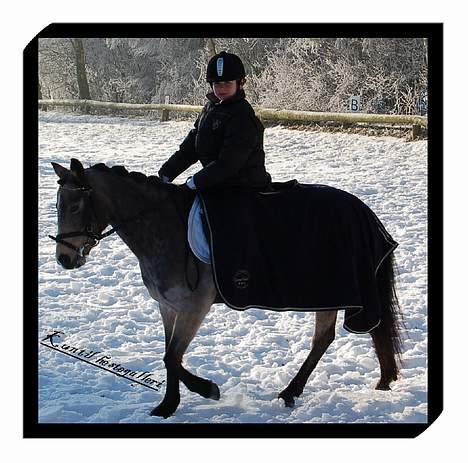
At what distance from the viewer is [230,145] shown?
4.16m

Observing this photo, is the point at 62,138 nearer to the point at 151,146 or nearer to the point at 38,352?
the point at 151,146

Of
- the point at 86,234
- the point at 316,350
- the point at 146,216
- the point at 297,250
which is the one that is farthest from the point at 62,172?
the point at 316,350

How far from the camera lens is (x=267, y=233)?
428 centimetres

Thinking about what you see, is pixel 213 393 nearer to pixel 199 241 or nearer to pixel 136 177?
pixel 199 241

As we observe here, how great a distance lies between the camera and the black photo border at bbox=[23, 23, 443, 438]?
14.1 ft

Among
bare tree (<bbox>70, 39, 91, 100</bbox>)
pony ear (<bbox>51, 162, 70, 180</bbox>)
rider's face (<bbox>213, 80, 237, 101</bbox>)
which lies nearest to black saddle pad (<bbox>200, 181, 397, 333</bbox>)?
rider's face (<bbox>213, 80, 237, 101</bbox>)

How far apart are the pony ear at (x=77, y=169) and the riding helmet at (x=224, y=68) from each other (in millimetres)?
886

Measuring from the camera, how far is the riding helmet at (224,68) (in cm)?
417

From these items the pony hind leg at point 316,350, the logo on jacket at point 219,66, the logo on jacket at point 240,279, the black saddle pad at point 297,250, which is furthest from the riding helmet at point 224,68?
the pony hind leg at point 316,350

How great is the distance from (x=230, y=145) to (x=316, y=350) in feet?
4.57

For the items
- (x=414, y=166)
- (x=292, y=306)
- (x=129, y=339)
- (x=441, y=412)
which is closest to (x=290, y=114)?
(x=414, y=166)

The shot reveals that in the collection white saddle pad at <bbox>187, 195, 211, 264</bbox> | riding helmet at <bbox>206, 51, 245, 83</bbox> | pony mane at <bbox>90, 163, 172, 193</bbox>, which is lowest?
white saddle pad at <bbox>187, 195, 211, 264</bbox>

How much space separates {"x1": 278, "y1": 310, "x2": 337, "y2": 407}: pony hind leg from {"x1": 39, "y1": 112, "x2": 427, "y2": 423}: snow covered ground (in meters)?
0.07

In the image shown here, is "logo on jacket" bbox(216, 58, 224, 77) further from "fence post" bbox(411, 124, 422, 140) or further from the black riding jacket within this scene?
"fence post" bbox(411, 124, 422, 140)
